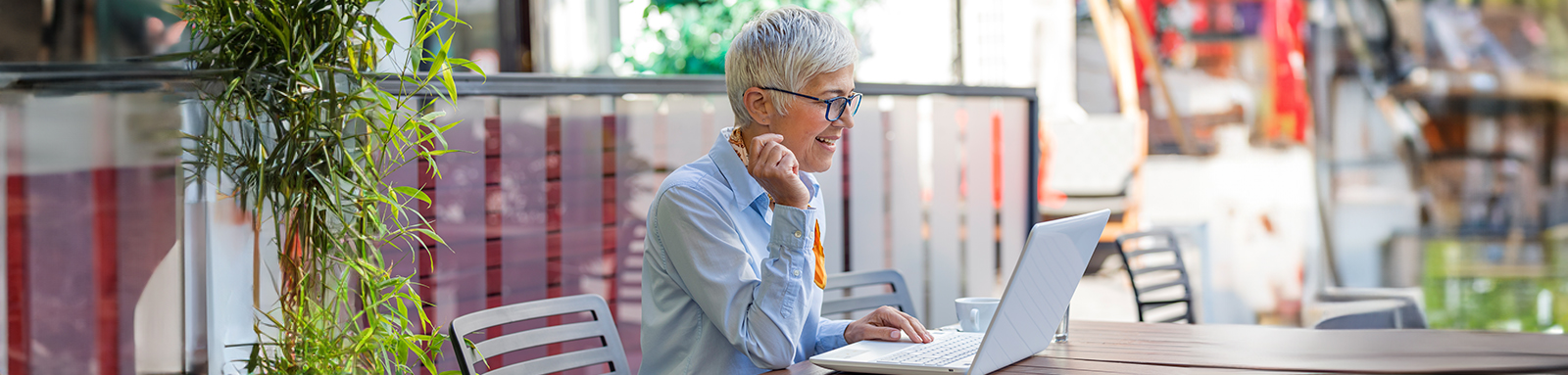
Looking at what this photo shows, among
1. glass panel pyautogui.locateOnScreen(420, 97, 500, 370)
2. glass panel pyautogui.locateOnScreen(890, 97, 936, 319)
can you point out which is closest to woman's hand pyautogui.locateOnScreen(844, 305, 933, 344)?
glass panel pyautogui.locateOnScreen(420, 97, 500, 370)

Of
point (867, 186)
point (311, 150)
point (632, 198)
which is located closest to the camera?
point (311, 150)

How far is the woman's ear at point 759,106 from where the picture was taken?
1621 millimetres

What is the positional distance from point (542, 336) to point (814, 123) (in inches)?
24.2

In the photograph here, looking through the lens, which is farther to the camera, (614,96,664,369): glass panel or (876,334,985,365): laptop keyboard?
(614,96,664,369): glass panel

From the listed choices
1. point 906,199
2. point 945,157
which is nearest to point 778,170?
point 906,199

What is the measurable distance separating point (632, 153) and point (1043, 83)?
4501mm

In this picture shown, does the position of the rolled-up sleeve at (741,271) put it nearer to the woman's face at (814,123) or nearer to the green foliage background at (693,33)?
the woman's face at (814,123)

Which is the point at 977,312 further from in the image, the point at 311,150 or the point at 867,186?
the point at 867,186

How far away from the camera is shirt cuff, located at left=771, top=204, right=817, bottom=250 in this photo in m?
1.46

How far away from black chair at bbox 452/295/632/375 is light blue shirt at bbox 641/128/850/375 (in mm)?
242

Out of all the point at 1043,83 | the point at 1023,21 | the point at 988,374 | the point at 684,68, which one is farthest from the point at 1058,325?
the point at 1043,83

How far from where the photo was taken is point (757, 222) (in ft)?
5.48

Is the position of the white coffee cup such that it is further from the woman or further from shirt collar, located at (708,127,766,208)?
shirt collar, located at (708,127,766,208)

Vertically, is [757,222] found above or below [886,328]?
above
